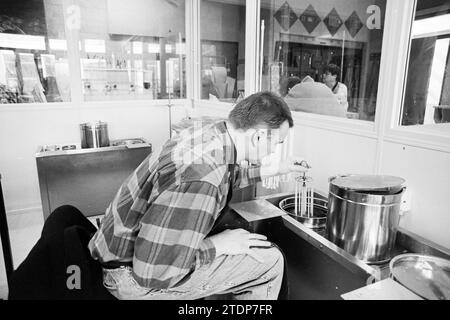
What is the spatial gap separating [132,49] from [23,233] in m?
1.88

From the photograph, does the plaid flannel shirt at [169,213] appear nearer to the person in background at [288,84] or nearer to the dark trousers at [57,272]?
the dark trousers at [57,272]

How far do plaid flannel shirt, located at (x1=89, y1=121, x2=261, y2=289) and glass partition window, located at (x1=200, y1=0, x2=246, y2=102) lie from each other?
1.71 meters

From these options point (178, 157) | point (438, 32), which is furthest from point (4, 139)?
point (438, 32)

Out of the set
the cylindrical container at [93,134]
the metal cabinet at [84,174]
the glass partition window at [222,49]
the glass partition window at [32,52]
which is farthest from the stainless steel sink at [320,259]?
the glass partition window at [32,52]

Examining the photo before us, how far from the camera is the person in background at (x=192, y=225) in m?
0.90

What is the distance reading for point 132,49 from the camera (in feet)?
10.5

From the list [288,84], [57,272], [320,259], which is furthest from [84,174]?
[320,259]

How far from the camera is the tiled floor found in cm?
217

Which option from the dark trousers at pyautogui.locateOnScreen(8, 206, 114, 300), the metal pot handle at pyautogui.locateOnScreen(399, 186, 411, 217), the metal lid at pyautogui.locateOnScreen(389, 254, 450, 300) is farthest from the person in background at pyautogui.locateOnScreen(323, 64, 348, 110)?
the dark trousers at pyautogui.locateOnScreen(8, 206, 114, 300)

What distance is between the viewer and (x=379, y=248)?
1.14m

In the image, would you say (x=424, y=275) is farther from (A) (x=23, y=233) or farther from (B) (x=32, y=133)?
(B) (x=32, y=133)

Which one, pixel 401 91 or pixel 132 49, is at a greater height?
pixel 132 49

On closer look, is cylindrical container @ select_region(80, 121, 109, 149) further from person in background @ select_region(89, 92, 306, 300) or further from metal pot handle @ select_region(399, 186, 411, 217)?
metal pot handle @ select_region(399, 186, 411, 217)

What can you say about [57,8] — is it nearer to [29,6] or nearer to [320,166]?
[29,6]
